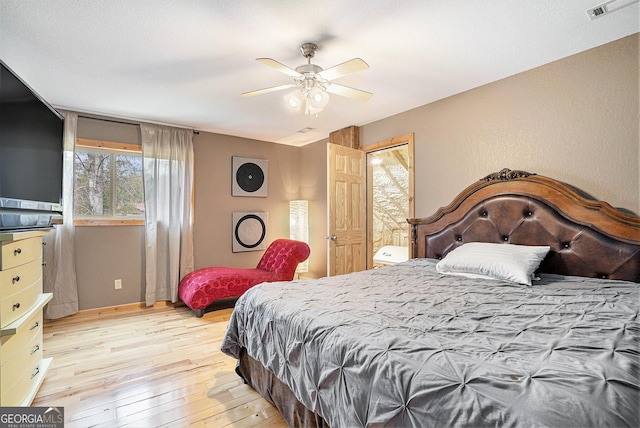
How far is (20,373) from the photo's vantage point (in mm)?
1745

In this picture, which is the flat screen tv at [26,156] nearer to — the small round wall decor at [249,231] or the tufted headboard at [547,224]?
the small round wall decor at [249,231]

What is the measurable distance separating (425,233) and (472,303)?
1628mm

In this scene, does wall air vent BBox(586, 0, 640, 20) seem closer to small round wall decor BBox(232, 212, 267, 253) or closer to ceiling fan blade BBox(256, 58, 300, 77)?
ceiling fan blade BBox(256, 58, 300, 77)

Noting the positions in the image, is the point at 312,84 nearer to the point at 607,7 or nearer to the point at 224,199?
the point at 607,7

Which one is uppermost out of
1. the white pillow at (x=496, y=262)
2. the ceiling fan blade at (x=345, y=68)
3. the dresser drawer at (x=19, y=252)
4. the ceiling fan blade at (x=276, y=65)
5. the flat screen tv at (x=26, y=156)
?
the ceiling fan blade at (x=276, y=65)

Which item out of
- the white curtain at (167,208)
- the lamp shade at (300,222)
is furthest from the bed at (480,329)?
the lamp shade at (300,222)

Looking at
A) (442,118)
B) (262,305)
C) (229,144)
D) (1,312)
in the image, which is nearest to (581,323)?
(262,305)

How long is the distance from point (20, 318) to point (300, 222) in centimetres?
374

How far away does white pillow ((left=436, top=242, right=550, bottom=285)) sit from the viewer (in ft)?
6.69

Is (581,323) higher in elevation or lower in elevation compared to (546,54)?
lower

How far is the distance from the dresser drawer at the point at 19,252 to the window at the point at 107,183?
6.17ft

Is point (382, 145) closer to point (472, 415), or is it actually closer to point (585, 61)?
point (585, 61)

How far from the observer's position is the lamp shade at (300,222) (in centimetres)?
517

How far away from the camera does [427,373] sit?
0.95 meters
